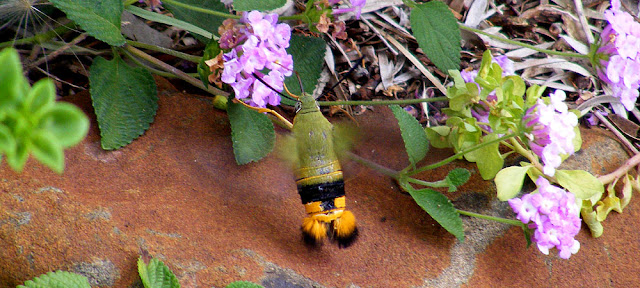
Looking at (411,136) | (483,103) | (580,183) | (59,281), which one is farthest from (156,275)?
(580,183)

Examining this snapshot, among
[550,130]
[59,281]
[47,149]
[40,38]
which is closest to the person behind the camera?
[47,149]

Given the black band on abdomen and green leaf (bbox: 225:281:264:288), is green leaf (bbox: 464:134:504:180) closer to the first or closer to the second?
the black band on abdomen

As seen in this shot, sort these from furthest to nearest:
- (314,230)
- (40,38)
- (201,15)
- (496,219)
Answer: (201,15)
(40,38)
(496,219)
(314,230)

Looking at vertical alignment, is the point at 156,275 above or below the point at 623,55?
below

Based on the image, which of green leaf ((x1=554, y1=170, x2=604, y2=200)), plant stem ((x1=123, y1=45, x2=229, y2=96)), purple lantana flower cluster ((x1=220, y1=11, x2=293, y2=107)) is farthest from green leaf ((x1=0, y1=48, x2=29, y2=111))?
green leaf ((x1=554, y1=170, x2=604, y2=200))

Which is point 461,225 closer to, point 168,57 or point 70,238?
point 70,238

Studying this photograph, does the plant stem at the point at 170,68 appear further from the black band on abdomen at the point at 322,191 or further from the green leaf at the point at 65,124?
the green leaf at the point at 65,124

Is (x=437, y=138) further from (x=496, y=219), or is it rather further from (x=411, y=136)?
(x=496, y=219)
